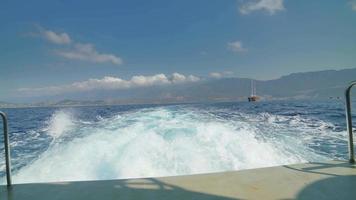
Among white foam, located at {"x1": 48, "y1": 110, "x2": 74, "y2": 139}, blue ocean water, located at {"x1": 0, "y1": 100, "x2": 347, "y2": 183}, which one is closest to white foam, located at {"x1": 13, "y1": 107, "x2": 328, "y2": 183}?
blue ocean water, located at {"x1": 0, "y1": 100, "x2": 347, "y2": 183}

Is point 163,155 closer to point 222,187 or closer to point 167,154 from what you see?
point 167,154

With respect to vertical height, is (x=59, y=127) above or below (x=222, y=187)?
below

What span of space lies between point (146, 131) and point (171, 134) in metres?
0.86

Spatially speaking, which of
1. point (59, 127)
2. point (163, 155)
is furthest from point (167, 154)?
point (59, 127)

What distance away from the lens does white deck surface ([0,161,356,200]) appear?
7.14 feet

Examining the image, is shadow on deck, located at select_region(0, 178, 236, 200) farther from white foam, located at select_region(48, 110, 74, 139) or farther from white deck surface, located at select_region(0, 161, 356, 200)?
white foam, located at select_region(48, 110, 74, 139)

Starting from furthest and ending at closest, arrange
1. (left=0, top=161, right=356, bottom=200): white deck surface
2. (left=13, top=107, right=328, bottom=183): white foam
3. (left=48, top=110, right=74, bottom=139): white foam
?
(left=48, top=110, right=74, bottom=139): white foam
(left=13, top=107, right=328, bottom=183): white foam
(left=0, top=161, right=356, bottom=200): white deck surface

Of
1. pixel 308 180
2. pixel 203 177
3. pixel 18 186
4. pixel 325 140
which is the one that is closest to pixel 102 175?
pixel 18 186

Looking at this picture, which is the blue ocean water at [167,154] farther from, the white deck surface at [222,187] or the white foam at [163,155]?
the white deck surface at [222,187]

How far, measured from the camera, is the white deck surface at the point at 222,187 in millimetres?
2178

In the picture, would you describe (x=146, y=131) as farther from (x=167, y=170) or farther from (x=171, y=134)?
(x=167, y=170)

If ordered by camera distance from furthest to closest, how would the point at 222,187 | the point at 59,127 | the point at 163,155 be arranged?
1. the point at 59,127
2. the point at 163,155
3. the point at 222,187

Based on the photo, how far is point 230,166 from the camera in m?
4.74

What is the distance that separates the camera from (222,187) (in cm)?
236
